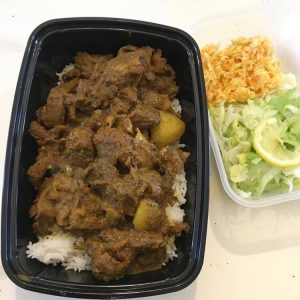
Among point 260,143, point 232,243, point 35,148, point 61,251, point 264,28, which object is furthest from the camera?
point 264,28

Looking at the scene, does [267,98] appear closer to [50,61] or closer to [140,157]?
[140,157]

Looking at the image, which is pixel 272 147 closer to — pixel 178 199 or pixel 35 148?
pixel 178 199

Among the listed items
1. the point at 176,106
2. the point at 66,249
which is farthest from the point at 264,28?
the point at 66,249

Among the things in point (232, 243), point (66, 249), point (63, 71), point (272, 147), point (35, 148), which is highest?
point (63, 71)

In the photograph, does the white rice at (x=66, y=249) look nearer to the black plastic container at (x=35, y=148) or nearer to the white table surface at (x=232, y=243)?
the black plastic container at (x=35, y=148)

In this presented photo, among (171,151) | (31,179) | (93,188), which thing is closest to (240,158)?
(171,151)

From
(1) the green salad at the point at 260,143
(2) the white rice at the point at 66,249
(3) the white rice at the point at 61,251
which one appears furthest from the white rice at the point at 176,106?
(3) the white rice at the point at 61,251

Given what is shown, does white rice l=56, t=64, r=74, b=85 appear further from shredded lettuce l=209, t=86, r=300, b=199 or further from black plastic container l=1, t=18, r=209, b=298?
shredded lettuce l=209, t=86, r=300, b=199
